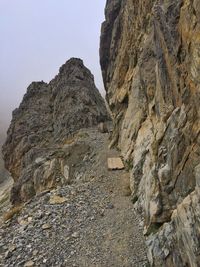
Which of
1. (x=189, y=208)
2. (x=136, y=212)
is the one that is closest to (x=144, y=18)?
(x=136, y=212)

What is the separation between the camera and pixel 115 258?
2269cm

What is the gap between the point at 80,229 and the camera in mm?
26359

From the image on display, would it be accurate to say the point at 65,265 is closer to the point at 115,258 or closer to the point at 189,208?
the point at 115,258

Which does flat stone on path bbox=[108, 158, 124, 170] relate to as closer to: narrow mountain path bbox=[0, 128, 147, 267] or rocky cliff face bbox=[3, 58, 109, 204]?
narrow mountain path bbox=[0, 128, 147, 267]

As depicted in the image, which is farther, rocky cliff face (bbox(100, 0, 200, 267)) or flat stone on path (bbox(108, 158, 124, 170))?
flat stone on path (bbox(108, 158, 124, 170))

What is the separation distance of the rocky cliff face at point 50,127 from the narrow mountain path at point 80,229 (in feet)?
28.9

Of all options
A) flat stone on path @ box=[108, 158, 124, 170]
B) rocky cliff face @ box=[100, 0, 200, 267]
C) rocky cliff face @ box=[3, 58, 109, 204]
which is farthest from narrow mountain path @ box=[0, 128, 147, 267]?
rocky cliff face @ box=[3, 58, 109, 204]

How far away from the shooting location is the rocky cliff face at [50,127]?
144ft

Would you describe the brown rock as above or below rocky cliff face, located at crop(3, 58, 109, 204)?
below

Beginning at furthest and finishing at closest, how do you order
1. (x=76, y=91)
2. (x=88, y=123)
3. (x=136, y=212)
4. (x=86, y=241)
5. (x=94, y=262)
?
(x=76, y=91) < (x=88, y=123) < (x=136, y=212) < (x=86, y=241) < (x=94, y=262)

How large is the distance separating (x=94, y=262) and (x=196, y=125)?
35.1 feet

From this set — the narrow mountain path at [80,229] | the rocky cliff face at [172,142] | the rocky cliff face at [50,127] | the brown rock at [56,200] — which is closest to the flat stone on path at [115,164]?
the narrow mountain path at [80,229]

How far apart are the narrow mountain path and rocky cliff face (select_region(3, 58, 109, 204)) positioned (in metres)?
8.81

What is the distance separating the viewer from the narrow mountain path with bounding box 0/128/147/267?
23141 mm
